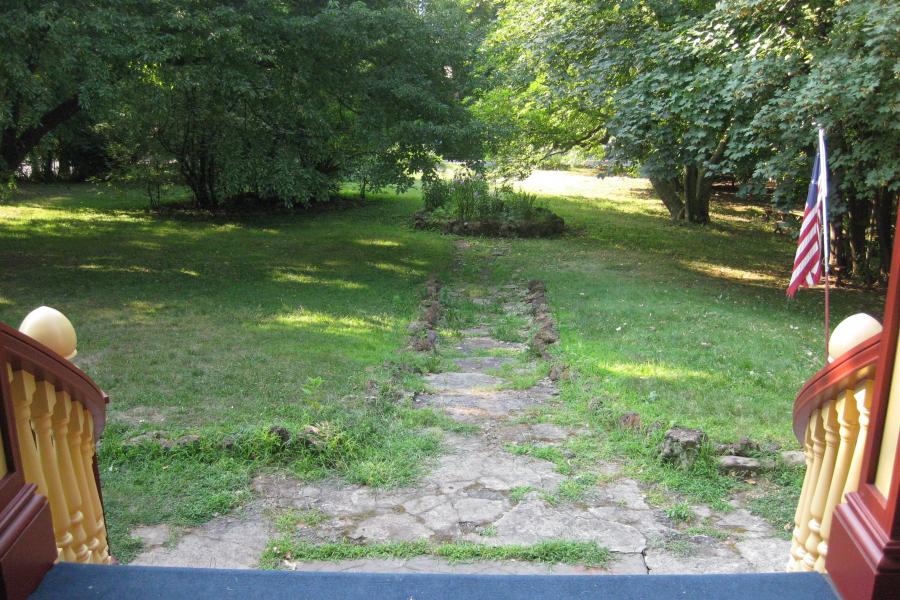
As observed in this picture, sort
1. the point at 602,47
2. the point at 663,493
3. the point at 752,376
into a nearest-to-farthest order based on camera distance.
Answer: the point at 663,493 → the point at 752,376 → the point at 602,47

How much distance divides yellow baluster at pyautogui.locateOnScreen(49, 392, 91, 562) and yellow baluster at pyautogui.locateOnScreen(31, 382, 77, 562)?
2.5 inches

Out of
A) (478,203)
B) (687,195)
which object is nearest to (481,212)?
(478,203)

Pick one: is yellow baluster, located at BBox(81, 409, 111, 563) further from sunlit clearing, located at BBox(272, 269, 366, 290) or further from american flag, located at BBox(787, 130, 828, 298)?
sunlit clearing, located at BBox(272, 269, 366, 290)

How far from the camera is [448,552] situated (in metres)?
3.99

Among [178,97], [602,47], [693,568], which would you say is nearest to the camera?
[693,568]

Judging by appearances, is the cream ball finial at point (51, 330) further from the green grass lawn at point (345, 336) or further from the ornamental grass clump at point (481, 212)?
the ornamental grass clump at point (481, 212)

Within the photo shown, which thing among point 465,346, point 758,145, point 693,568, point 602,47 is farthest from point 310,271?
point 693,568

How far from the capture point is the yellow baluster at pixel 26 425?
8.45ft

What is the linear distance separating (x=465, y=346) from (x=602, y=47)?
702cm

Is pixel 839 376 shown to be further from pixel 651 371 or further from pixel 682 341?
pixel 682 341

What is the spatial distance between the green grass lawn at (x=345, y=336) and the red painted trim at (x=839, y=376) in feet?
6.30

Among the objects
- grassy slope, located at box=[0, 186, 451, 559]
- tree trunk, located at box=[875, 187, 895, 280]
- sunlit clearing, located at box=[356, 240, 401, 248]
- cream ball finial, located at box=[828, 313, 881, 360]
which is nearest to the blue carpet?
cream ball finial, located at box=[828, 313, 881, 360]

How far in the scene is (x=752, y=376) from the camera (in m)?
7.00

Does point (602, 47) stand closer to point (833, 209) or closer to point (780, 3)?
point (780, 3)
